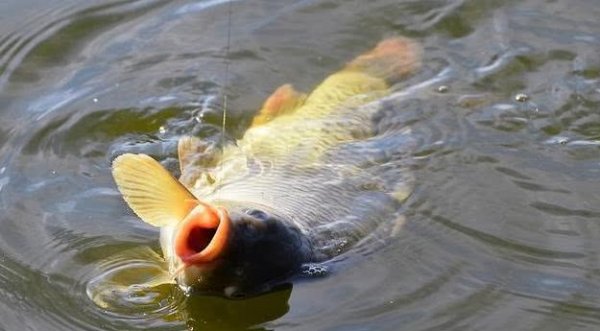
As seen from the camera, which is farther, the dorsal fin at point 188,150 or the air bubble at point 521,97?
the air bubble at point 521,97

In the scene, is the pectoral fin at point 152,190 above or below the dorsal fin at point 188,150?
above

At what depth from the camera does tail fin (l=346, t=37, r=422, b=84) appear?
5.40 meters

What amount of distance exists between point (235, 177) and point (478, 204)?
0.94 m

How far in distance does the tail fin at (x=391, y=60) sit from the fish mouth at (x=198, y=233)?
2.10m

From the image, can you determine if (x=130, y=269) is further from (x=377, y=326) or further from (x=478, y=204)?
(x=478, y=204)

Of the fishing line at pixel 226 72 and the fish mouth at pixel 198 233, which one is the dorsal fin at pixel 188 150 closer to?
the fishing line at pixel 226 72

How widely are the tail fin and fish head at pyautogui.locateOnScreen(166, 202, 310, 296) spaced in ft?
5.55

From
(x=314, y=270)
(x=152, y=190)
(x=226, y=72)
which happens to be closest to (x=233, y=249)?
(x=152, y=190)

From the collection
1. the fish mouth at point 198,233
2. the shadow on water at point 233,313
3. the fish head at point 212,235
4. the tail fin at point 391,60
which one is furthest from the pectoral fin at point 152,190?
the tail fin at point 391,60

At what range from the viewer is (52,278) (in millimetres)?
4051

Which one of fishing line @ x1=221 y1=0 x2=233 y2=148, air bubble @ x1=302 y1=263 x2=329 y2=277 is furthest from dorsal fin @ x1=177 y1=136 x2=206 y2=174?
air bubble @ x1=302 y1=263 x2=329 y2=277

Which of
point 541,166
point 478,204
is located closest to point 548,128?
point 541,166

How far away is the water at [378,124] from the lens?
3939 mm

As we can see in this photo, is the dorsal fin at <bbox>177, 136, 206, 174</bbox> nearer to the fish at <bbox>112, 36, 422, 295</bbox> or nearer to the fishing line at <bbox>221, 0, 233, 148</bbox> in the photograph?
the fish at <bbox>112, 36, 422, 295</bbox>
